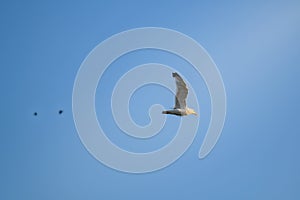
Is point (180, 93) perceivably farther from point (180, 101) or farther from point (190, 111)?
point (190, 111)

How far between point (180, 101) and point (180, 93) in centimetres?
7

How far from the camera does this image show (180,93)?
219 cm

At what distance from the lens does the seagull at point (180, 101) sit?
212 centimetres

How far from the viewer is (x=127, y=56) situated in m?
2.41

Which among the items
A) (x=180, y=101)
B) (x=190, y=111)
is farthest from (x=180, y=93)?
(x=190, y=111)

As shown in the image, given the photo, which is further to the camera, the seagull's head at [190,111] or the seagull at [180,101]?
the seagull's head at [190,111]

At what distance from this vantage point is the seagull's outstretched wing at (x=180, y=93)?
2.11 meters

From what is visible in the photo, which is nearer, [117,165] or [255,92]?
[117,165]

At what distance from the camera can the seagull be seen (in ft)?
6.97

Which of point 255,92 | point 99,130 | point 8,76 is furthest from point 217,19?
point 8,76

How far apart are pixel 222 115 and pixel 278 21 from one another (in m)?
0.81

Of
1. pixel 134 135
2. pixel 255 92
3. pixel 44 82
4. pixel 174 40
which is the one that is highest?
pixel 174 40

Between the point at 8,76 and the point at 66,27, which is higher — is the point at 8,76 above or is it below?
below

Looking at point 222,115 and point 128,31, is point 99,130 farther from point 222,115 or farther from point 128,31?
point 222,115
